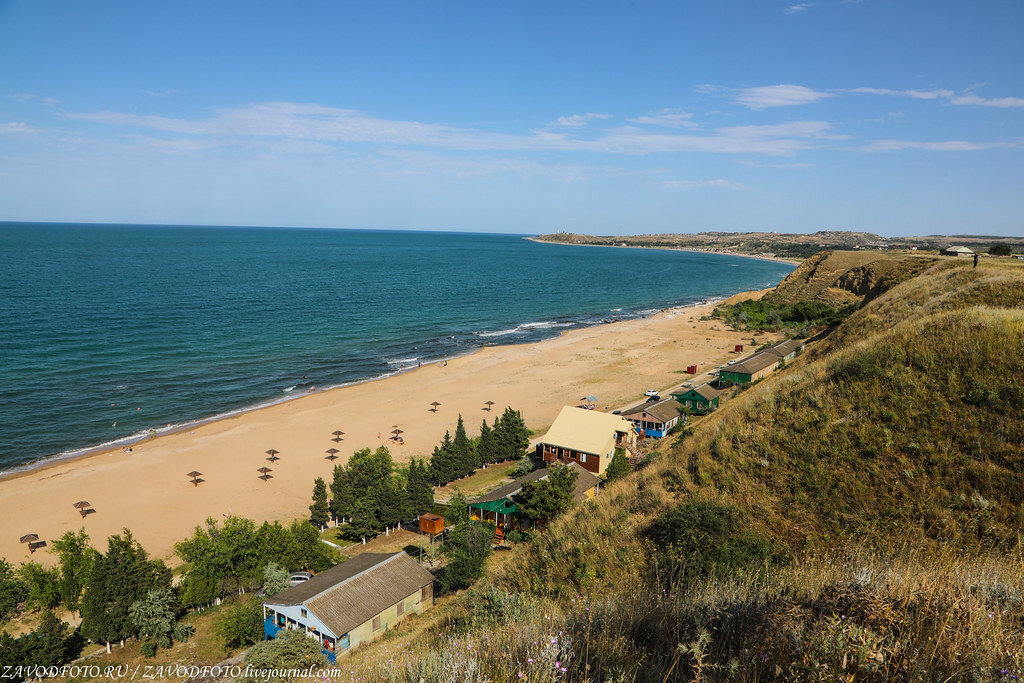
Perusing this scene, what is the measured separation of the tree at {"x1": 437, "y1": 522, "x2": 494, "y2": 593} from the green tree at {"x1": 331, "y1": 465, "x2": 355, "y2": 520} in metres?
8.49

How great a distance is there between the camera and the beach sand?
1112 inches

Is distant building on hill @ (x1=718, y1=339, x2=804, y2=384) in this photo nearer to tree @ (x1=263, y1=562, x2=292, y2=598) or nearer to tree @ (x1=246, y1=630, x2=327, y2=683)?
tree @ (x1=263, y1=562, x2=292, y2=598)

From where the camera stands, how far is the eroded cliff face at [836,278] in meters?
68.8

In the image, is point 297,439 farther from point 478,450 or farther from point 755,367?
point 755,367

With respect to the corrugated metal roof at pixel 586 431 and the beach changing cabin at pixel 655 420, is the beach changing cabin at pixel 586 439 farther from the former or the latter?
the beach changing cabin at pixel 655 420

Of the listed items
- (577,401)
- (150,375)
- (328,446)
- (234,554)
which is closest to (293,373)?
(150,375)

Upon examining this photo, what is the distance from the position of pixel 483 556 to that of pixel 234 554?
10.6 meters

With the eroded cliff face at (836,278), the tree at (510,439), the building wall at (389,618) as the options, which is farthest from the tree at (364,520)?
the eroded cliff face at (836,278)

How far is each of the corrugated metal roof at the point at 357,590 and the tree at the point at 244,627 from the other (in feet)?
3.36

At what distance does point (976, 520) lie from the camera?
10.4 meters

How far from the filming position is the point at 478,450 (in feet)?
106

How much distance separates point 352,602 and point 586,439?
16707mm

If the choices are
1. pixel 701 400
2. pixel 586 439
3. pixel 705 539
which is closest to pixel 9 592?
pixel 705 539

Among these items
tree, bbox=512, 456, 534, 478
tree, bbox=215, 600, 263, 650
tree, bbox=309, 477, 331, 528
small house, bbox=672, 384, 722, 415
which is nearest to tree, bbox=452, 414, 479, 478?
tree, bbox=512, 456, 534, 478
